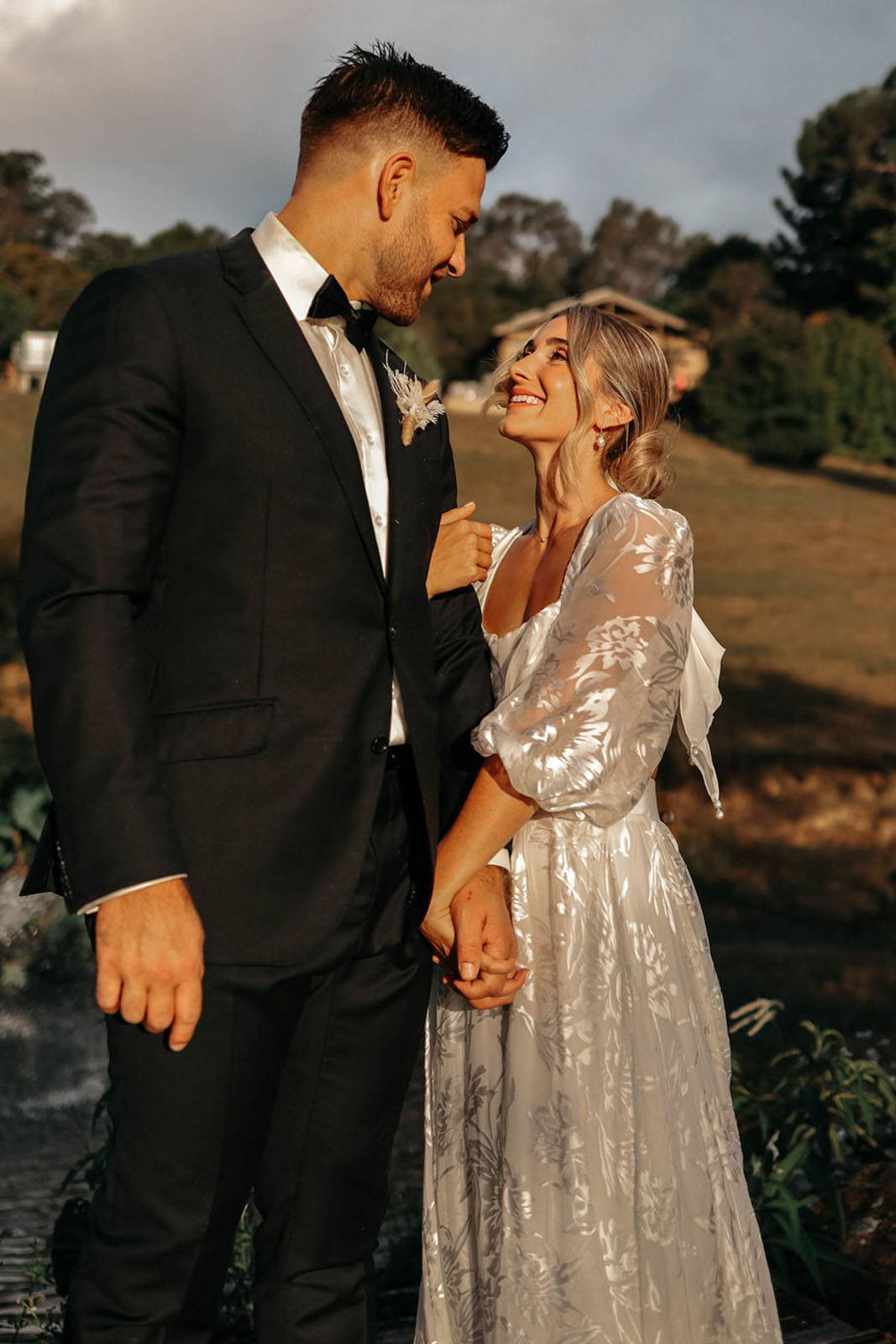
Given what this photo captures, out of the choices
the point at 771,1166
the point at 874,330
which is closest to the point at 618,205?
the point at 874,330

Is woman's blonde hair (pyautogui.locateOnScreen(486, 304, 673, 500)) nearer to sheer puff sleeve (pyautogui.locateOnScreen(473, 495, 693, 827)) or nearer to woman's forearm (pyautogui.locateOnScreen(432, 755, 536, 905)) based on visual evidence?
sheer puff sleeve (pyautogui.locateOnScreen(473, 495, 693, 827))

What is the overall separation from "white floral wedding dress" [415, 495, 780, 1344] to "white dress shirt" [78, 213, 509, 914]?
15.7 inches

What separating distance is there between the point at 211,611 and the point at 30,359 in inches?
1316

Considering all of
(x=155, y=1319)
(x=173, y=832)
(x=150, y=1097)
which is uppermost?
(x=173, y=832)

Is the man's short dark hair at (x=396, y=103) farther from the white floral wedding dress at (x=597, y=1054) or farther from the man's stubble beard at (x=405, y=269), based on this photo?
the white floral wedding dress at (x=597, y=1054)

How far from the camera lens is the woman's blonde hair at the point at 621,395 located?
274cm

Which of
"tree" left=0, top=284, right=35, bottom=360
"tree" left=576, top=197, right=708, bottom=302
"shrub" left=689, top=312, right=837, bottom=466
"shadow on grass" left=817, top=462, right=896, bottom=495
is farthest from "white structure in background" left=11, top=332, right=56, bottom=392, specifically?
"tree" left=576, top=197, right=708, bottom=302

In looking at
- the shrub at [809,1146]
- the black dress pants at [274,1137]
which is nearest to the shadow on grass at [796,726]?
the shrub at [809,1146]

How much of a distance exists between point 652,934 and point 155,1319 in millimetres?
1124

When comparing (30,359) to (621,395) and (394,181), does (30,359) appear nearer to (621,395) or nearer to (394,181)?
(621,395)

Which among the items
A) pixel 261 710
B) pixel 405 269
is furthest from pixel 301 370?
pixel 261 710

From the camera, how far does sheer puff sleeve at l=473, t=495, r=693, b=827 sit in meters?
2.37

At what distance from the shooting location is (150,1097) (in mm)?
2020

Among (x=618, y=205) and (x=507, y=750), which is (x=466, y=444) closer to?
(x=507, y=750)
